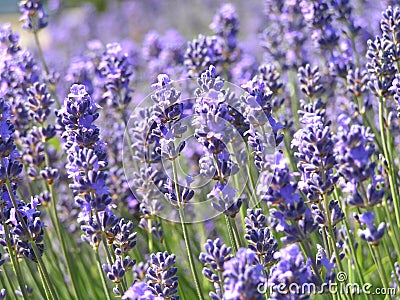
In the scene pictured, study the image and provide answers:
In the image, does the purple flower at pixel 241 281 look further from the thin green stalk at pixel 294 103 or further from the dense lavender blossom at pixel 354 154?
the thin green stalk at pixel 294 103

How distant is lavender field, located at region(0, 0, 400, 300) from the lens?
2112 mm

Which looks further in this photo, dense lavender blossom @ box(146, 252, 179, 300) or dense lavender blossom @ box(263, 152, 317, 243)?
dense lavender blossom @ box(146, 252, 179, 300)

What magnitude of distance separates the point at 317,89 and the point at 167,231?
1395mm

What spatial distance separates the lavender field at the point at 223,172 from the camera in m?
2.11

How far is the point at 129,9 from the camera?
1466cm

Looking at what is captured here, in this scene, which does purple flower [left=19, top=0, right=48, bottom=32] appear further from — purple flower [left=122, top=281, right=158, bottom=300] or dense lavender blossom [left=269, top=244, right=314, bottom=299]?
dense lavender blossom [left=269, top=244, right=314, bottom=299]

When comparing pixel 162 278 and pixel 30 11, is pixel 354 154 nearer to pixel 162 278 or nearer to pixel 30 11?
pixel 162 278

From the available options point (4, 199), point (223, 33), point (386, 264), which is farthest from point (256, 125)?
point (223, 33)

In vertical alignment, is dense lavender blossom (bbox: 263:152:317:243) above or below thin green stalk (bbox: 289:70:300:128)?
below

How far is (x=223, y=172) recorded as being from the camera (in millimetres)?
2439

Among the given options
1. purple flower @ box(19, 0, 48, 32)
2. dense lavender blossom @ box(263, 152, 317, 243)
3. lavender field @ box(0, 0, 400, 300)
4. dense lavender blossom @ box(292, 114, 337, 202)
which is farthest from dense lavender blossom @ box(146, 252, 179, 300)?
purple flower @ box(19, 0, 48, 32)

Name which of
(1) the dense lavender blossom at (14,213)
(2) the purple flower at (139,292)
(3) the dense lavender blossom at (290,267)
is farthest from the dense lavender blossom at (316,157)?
(1) the dense lavender blossom at (14,213)

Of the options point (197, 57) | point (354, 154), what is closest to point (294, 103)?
point (197, 57)

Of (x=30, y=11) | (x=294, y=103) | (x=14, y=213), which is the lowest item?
(x=14, y=213)
